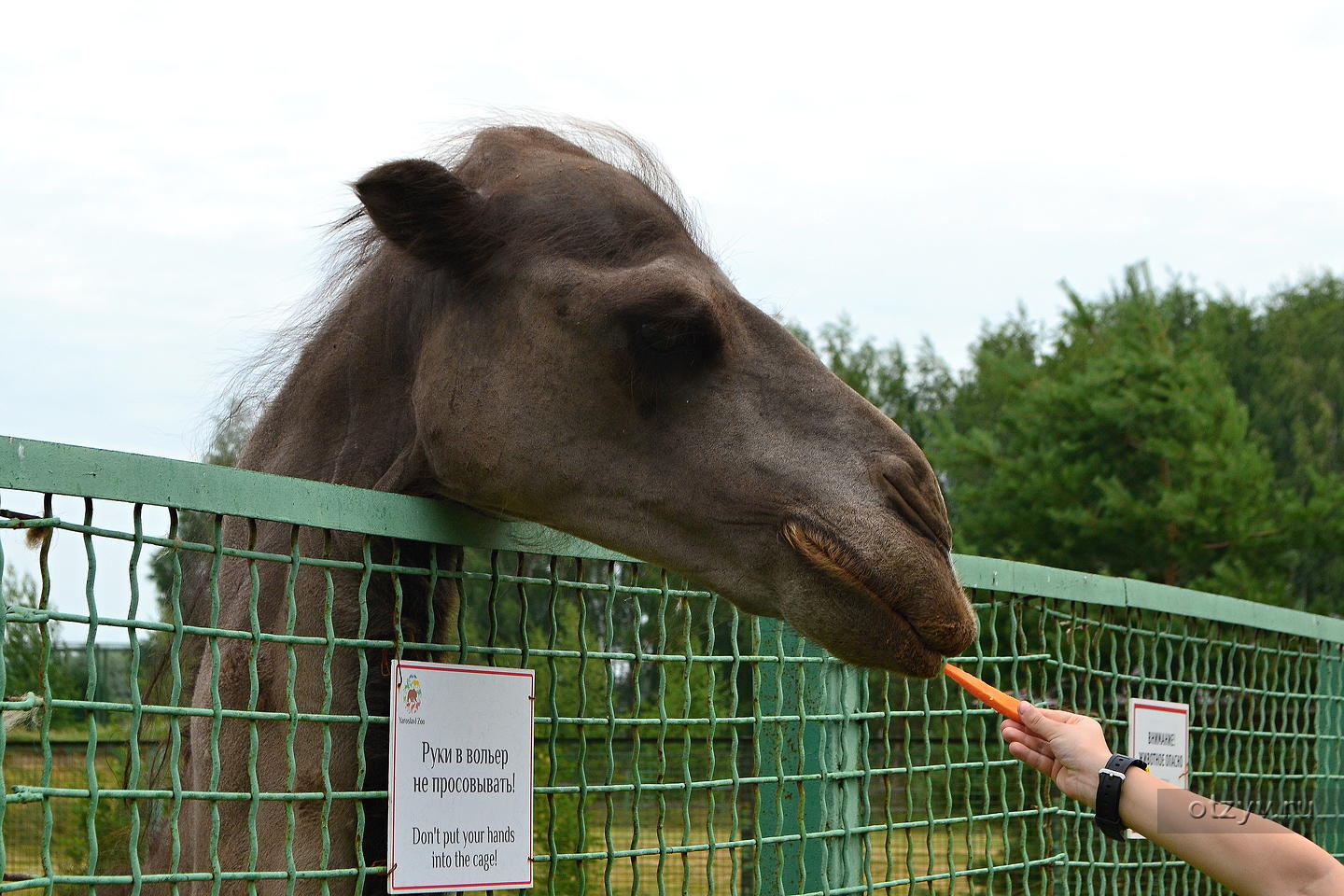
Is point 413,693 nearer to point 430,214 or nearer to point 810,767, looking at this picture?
point 430,214

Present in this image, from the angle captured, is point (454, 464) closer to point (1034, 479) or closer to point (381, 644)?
point (381, 644)

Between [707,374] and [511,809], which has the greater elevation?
[707,374]

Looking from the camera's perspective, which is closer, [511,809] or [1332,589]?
[511,809]

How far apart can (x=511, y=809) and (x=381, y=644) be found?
41cm

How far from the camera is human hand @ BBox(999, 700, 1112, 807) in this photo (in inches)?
101

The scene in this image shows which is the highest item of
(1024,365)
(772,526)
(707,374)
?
(1024,365)

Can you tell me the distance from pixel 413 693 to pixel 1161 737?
279cm

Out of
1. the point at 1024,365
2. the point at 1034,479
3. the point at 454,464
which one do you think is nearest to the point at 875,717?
the point at 454,464

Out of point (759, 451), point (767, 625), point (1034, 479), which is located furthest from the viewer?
point (1034, 479)

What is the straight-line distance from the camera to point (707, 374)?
2.79 metres

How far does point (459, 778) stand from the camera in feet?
8.45

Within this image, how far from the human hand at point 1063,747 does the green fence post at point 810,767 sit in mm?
694

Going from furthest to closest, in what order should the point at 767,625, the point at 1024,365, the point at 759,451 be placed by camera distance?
the point at 1024,365 < the point at 767,625 < the point at 759,451

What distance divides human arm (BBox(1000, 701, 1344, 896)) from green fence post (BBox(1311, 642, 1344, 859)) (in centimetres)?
338
